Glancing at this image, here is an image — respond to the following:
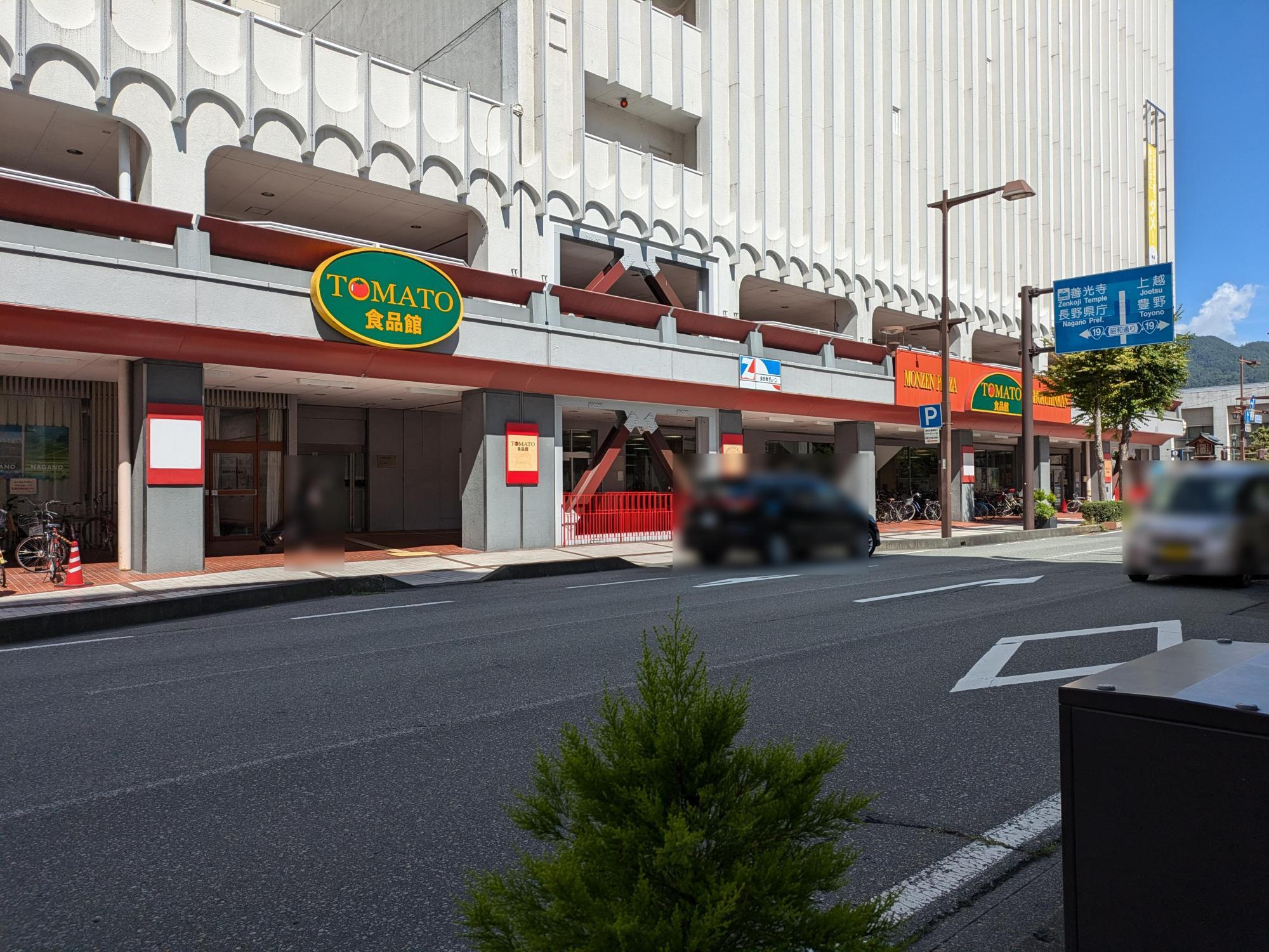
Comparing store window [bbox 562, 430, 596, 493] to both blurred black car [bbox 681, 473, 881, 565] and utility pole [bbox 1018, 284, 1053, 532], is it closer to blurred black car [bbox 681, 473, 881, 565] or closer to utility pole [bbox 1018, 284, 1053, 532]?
utility pole [bbox 1018, 284, 1053, 532]

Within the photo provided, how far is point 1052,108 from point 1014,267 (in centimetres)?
837

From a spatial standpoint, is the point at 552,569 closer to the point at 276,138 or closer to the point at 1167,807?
the point at 276,138

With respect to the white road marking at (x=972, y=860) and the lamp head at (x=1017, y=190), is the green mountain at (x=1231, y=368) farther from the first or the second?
the lamp head at (x=1017, y=190)

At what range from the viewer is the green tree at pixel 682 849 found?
1894 millimetres

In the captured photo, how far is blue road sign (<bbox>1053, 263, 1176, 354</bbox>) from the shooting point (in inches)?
724

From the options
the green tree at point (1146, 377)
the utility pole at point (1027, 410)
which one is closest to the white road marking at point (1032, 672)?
the utility pole at point (1027, 410)

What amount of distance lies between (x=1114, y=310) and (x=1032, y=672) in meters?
14.6

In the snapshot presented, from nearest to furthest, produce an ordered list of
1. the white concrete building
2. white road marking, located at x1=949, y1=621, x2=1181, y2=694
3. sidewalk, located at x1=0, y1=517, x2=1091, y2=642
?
white road marking, located at x1=949, y1=621, x2=1181, y2=694 < sidewalk, located at x1=0, y1=517, x2=1091, y2=642 < the white concrete building

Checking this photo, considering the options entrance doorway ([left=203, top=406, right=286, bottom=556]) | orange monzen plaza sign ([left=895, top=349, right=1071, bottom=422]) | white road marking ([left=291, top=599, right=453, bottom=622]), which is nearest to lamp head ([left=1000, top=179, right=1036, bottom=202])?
orange monzen plaza sign ([left=895, top=349, right=1071, bottom=422])

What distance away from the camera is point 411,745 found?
5.51 meters

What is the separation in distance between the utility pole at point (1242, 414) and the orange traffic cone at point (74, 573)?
15.3 metres

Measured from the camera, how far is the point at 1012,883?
11.6 feet

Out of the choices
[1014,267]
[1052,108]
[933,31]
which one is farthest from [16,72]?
[1052,108]

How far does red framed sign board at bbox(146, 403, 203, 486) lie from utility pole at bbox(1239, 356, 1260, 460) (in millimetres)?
15907
